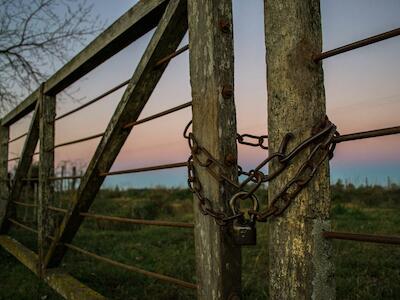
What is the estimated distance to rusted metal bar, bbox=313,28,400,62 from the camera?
100cm

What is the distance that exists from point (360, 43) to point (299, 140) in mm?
289

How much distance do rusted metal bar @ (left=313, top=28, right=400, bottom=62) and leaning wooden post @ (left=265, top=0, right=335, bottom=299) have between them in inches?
1.1

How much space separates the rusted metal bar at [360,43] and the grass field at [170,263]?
2.51 m

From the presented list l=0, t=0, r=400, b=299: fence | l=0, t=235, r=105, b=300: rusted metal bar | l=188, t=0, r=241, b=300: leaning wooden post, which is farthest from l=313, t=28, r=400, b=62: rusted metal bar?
l=0, t=235, r=105, b=300: rusted metal bar

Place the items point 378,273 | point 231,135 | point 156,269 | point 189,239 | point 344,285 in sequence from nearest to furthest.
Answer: point 231,135, point 344,285, point 378,273, point 156,269, point 189,239

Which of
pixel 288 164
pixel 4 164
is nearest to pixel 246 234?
pixel 288 164

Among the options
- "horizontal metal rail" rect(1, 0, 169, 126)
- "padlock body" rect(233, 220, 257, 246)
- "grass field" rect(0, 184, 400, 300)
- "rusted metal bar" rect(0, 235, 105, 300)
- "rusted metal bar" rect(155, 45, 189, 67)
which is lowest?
"grass field" rect(0, 184, 400, 300)

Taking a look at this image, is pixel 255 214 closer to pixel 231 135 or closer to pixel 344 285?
pixel 231 135

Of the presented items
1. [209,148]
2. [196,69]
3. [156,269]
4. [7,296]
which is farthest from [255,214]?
[156,269]

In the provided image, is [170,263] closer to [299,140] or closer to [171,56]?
[171,56]

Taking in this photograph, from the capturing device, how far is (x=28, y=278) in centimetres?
401

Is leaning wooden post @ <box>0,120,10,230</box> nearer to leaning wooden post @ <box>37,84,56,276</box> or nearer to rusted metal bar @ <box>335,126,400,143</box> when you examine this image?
leaning wooden post @ <box>37,84,56,276</box>

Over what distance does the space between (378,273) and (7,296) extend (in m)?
3.35

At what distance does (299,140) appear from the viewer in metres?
1.11
